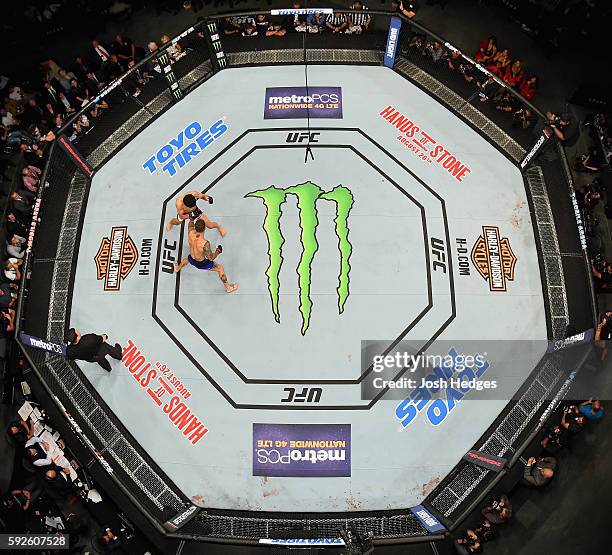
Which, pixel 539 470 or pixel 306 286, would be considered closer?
pixel 539 470

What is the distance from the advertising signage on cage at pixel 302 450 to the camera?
27.1ft

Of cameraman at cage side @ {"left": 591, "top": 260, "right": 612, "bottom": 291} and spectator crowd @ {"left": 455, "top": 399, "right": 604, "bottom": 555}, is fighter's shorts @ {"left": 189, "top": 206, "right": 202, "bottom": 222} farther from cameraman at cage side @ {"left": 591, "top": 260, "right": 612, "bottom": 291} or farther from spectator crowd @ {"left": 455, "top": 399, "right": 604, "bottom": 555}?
cameraman at cage side @ {"left": 591, "top": 260, "right": 612, "bottom": 291}

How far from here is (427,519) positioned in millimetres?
7492

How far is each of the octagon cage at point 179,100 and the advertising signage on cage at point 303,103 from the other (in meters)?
0.67

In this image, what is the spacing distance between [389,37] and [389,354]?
567 cm

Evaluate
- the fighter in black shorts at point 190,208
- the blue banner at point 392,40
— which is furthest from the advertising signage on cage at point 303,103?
the fighter in black shorts at point 190,208

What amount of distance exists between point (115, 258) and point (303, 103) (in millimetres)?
4276

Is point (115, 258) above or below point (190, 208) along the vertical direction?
below

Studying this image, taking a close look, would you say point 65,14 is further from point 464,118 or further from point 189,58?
point 464,118

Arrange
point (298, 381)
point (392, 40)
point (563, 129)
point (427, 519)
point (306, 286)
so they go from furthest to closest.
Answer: point (392, 40) < point (563, 129) < point (306, 286) < point (298, 381) < point (427, 519)

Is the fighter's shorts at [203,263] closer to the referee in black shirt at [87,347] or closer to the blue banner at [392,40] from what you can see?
the referee in black shirt at [87,347]

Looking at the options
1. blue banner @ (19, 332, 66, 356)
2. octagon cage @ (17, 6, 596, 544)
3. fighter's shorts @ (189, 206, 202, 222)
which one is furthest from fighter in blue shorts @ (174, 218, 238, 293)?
octagon cage @ (17, 6, 596, 544)

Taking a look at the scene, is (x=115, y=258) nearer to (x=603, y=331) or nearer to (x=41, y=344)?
(x=41, y=344)

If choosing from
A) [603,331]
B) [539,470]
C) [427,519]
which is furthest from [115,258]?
[603,331]
